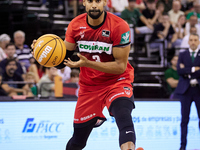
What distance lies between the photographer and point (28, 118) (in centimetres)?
666

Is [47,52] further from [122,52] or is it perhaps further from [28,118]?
A: [28,118]

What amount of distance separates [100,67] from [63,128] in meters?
3.22

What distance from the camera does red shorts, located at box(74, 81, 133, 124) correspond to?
4.06 meters

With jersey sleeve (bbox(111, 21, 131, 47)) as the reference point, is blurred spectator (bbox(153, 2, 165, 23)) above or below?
below

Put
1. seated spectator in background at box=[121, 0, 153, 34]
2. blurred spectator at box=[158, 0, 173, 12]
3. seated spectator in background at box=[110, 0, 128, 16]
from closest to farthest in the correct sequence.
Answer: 1. seated spectator in background at box=[121, 0, 153, 34]
2. seated spectator in background at box=[110, 0, 128, 16]
3. blurred spectator at box=[158, 0, 173, 12]

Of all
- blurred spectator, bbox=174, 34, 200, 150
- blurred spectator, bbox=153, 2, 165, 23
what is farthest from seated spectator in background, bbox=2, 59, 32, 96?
blurred spectator, bbox=153, 2, 165, 23

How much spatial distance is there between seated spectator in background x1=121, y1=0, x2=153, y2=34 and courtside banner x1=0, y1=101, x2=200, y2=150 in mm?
3796

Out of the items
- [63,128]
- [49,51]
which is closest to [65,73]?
[63,128]

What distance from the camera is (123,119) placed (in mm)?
3609

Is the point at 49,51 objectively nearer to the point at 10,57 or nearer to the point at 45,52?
the point at 45,52

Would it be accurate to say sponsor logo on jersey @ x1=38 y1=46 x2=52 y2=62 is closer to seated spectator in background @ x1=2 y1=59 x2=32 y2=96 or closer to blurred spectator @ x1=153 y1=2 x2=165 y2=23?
seated spectator in background @ x1=2 y1=59 x2=32 y2=96

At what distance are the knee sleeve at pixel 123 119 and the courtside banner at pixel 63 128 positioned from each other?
2.99 meters

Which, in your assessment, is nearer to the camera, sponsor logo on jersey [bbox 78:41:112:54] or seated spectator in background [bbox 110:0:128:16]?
sponsor logo on jersey [bbox 78:41:112:54]

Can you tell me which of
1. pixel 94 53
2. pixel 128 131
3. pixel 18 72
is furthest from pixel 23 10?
pixel 128 131
